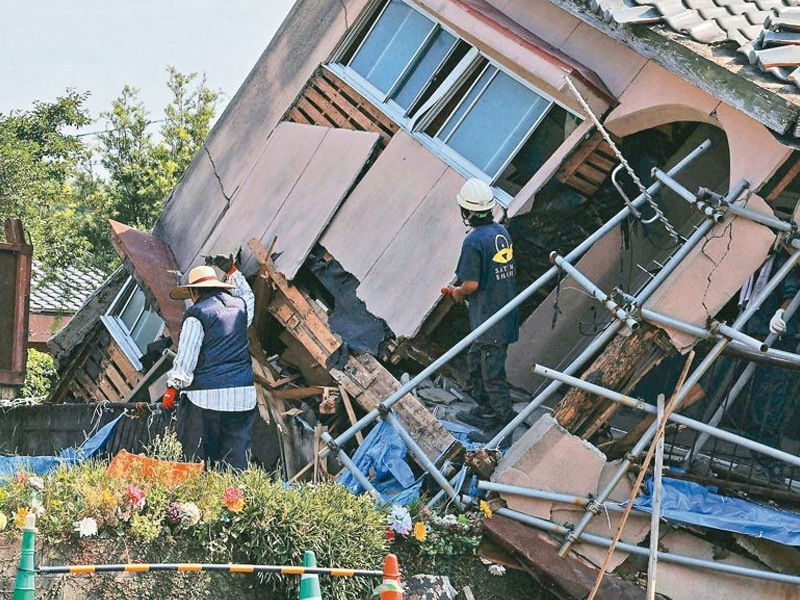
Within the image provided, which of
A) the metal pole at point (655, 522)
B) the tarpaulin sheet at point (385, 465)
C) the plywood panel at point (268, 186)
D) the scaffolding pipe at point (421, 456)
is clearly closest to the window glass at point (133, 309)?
the plywood panel at point (268, 186)

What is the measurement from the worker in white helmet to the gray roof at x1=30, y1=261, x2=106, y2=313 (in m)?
20.7

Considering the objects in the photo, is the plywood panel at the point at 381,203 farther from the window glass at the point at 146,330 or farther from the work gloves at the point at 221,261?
the window glass at the point at 146,330

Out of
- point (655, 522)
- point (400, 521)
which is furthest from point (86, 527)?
point (655, 522)

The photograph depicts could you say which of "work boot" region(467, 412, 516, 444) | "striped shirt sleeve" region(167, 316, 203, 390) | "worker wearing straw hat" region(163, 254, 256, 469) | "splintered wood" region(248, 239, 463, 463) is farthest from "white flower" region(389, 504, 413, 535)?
"striped shirt sleeve" region(167, 316, 203, 390)

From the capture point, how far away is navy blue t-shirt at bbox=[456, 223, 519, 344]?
345 inches

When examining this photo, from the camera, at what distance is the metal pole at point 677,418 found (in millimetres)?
7648

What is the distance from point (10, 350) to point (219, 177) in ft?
9.98

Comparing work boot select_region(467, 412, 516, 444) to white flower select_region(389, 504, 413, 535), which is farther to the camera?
work boot select_region(467, 412, 516, 444)

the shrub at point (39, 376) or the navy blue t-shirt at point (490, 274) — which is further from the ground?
the navy blue t-shirt at point (490, 274)

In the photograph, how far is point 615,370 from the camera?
26.8ft

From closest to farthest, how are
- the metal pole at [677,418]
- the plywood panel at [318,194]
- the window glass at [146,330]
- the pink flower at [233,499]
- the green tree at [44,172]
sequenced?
the pink flower at [233,499], the metal pole at [677,418], the plywood panel at [318,194], the window glass at [146,330], the green tree at [44,172]

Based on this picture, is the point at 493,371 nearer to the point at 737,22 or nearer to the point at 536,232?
the point at 536,232

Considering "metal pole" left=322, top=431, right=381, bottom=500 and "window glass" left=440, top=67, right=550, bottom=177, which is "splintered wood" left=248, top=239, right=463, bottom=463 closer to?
"metal pole" left=322, top=431, right=381, bottom=500

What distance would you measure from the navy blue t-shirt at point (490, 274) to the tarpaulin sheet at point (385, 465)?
968 millimetres
